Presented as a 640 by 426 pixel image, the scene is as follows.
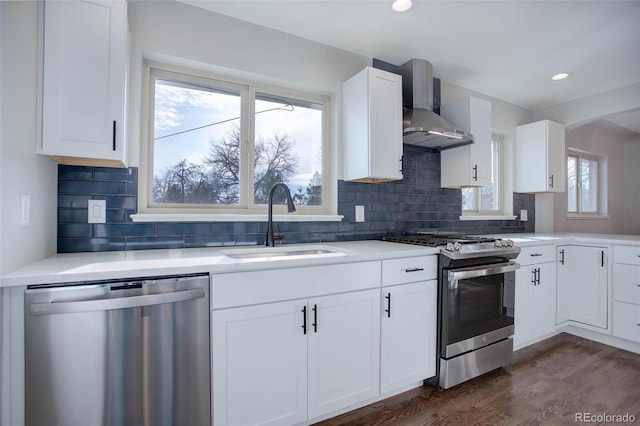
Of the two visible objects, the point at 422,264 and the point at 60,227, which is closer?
the point at 60,227

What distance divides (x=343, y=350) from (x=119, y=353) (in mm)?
1039

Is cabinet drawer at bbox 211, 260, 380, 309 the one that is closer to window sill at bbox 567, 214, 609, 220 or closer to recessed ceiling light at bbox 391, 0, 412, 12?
recessed ceiling light at bbox 391, 0, 412, 12

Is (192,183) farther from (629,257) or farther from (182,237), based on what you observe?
(629,257)

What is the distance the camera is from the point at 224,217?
78.9 inches

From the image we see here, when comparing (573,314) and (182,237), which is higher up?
(182,237)

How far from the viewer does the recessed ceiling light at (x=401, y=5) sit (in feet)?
6.31

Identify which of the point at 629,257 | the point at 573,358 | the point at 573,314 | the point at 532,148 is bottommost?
the point at 573,358

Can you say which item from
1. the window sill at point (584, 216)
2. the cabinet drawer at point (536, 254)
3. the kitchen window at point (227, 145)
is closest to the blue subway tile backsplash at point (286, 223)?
the kitchen window at point (227, 145)

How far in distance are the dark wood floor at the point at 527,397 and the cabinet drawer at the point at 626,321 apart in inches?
7.2

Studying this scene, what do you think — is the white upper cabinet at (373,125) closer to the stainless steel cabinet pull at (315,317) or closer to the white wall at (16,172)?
the stainless steel cabinet pull at (315,317)

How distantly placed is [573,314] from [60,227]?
4.14 m

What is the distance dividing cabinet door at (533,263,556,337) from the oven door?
1.81 feet

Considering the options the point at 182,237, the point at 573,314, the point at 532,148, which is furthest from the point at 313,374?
the point at 532,148

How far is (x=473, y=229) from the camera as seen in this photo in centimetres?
334
